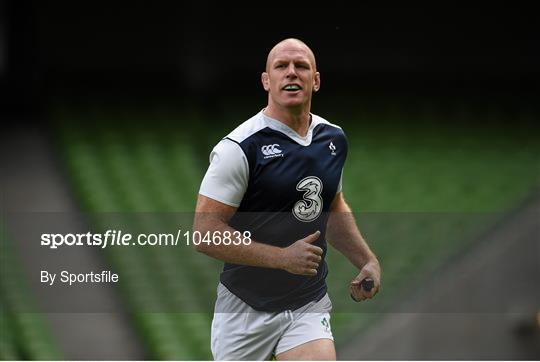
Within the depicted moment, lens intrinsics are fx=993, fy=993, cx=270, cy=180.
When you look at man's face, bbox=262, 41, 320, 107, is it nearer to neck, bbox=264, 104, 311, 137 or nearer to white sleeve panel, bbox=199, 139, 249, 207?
neck, bbox=264, 104, 311, 137

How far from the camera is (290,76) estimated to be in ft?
14.0

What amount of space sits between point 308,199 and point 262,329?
57 centimetres

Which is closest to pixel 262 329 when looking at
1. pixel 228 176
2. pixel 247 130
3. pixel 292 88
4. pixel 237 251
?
pixel 237 251

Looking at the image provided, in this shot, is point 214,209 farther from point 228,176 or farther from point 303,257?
point 303,257

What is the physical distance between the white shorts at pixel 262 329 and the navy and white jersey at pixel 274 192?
4cm

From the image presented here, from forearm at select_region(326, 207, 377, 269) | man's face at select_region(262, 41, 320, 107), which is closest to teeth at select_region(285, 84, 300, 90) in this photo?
man's face at select_region(262, 41, 320, 107)

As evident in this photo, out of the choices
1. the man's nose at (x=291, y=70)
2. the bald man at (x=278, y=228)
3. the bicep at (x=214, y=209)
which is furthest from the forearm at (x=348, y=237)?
the man's nose at (x=291, y=70)

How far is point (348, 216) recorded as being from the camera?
4.29 metres

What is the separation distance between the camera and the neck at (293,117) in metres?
4.23

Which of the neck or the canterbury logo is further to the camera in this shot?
the neck

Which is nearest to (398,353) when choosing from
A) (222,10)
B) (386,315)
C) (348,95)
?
(386,315)

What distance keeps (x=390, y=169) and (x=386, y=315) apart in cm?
127

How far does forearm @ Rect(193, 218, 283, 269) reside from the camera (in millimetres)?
4023

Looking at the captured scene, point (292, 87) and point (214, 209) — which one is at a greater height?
point (292, 87)
